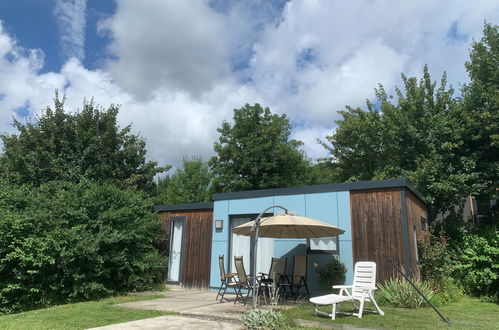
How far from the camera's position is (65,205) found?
9.25 meters

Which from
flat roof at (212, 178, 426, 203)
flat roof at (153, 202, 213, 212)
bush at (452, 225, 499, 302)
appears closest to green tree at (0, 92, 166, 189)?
flat roof at (153, 202, 213, 212)

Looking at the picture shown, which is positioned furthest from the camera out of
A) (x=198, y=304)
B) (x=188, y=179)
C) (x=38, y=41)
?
(x=188, y=179)

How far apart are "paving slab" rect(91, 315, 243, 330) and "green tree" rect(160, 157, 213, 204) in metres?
23.4

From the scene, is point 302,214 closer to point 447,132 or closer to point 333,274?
point 333,274

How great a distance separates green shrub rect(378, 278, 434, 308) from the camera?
640 centimetres

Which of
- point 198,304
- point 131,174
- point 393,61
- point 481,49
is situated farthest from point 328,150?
point 198,304

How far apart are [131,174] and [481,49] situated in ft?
57.4

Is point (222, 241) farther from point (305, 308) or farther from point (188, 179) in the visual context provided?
point (188, 179)

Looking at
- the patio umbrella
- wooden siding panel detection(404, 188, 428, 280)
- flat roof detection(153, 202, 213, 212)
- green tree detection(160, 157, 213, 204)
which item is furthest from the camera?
green tree detection(160, 157, 213, 204)

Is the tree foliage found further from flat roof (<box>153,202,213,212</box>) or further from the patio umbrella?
flat roof (<box>153,202,213,212</box>)

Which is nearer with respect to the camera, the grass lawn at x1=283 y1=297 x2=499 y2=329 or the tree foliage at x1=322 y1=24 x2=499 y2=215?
the grass lawn at x1=283 y1=297 x2=499 y2=329

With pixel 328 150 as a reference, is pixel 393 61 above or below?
above

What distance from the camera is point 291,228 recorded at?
7230 millimetres

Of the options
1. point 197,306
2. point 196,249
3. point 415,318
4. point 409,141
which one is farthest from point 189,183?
point 415,318
